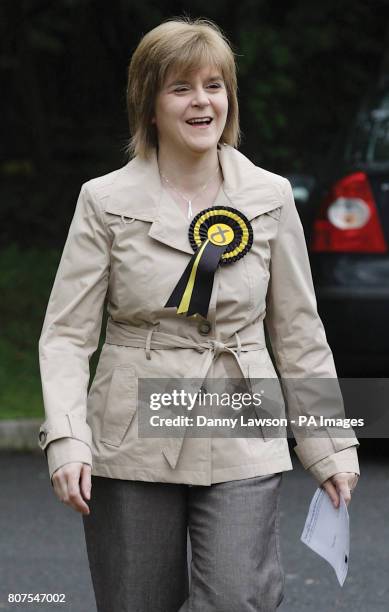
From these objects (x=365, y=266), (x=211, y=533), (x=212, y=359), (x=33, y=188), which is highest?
(x=212, y=359)

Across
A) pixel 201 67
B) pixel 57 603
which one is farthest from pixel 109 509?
pixel 57 603

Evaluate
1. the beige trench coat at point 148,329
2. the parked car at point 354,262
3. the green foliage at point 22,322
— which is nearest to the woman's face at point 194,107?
the beige trench coat at point 148,329

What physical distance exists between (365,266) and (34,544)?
2091 millimetres

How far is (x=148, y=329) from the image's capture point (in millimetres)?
3531

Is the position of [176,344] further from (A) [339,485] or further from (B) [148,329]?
(A) [339,485]

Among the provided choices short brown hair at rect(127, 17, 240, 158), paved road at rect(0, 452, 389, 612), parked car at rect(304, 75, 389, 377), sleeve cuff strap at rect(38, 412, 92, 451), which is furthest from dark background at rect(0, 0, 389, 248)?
sleeve cuff strap at rect(38, 412, 92, 451)

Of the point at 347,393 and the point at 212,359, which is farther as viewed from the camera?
the point at 347,393

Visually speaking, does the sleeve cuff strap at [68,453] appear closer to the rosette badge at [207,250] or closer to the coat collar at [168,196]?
the rosette badge at [207,250]

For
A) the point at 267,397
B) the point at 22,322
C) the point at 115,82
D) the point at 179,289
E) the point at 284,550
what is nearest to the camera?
the point at 179,289

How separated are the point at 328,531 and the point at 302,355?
0.45m

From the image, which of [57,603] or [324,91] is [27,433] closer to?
[57,603]

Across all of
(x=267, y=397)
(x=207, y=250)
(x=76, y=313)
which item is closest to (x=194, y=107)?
(x=207, y=250)

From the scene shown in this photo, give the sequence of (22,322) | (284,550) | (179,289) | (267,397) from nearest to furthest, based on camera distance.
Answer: (179,289) < (267,397) < (284,550) < (22,322)

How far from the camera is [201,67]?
3.53 m
